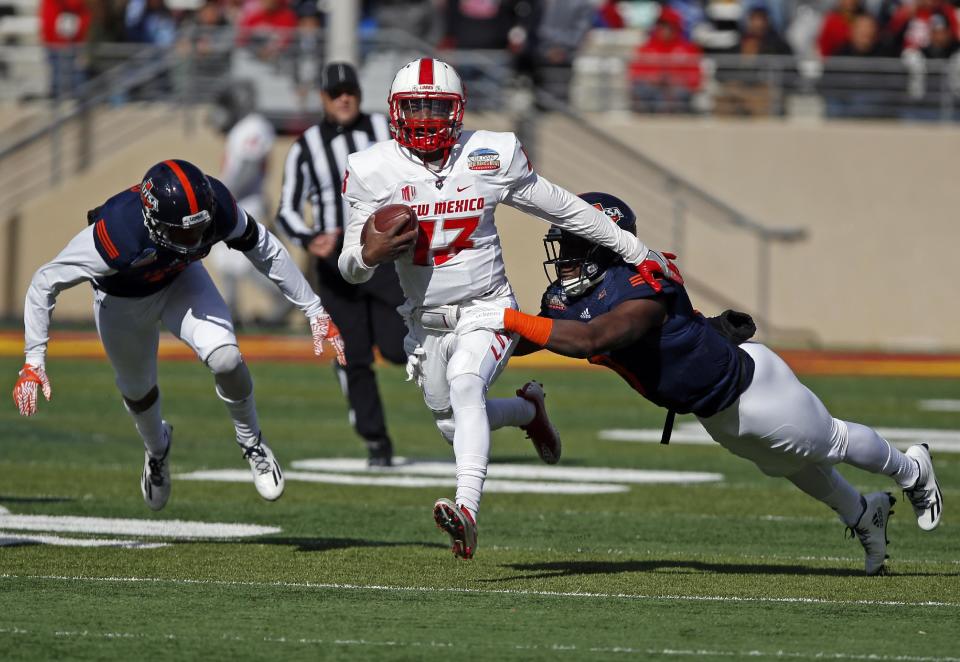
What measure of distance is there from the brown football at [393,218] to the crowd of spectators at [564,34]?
11.2 m

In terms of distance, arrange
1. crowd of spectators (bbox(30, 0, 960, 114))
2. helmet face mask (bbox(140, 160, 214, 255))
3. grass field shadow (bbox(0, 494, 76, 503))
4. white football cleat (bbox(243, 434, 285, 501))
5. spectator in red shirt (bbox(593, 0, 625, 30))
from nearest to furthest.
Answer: helmet face mask (bbox(140, 160, 214, 255)) → white football cleat (bbox(243, 434, 285, 501)) → grass field shadow (bbox(0, 494, 76, 503)) → crowd of spectators (bbox(30, 0, 960, 114)) → spectator in red shirt (bbox(593, 0, 625, 30))

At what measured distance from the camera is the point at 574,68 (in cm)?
1714

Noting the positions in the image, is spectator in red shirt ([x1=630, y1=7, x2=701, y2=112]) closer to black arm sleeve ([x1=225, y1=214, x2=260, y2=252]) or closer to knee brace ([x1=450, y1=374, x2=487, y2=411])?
black arm sleeve ([x1=225, y1=214, x2=260, y2=252])

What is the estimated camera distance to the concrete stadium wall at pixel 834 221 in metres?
17.2

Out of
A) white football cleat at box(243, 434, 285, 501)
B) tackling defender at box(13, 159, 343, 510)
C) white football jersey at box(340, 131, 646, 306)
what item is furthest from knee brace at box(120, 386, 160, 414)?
white football jersey at box(340, 131, 646, 306)

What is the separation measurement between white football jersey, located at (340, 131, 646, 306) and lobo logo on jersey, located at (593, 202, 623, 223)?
0.58ft

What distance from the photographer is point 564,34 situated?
1720 cm

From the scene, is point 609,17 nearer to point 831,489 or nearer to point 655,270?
point 831,489

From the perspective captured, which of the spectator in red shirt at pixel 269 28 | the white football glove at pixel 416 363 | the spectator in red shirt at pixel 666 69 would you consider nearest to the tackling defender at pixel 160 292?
the white football glove at pixel 416 363

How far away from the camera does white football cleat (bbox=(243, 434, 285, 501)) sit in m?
6.71

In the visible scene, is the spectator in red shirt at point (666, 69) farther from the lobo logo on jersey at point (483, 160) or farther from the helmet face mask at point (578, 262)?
the helmet face mask at point (578, 262)

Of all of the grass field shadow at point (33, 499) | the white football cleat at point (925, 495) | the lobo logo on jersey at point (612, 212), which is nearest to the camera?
the lobo logo on jersey at point (612, 212)

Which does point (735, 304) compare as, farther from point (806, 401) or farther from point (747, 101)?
point (806, 401)

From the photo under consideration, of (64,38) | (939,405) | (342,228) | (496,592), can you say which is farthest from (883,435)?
(64,38)
